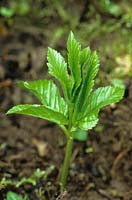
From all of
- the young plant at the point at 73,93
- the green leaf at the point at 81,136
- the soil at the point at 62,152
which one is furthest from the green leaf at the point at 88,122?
the green leaf at the point at 81,136

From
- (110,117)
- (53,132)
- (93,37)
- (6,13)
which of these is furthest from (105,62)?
(6,13)

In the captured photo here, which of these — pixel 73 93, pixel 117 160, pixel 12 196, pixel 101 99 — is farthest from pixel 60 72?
pixel 117 160

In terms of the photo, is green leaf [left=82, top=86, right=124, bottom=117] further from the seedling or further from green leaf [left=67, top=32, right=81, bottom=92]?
the seedling

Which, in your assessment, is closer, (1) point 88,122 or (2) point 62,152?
(1) point 88,122

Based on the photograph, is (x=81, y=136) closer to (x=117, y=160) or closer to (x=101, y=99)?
(x=117, y=160)

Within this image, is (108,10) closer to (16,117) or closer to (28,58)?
(28,58)

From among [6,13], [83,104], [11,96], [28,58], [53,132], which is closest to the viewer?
[83,104]

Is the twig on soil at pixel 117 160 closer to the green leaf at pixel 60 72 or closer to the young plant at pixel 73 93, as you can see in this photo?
the young plant at pixel 73 93

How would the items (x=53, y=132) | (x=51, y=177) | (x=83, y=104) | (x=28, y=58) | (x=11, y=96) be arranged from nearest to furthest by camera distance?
(x=83, y=104)
(x=51, y=177)
(x=53, y=132)
(x=11, y=96)
(x=28, y=58)
